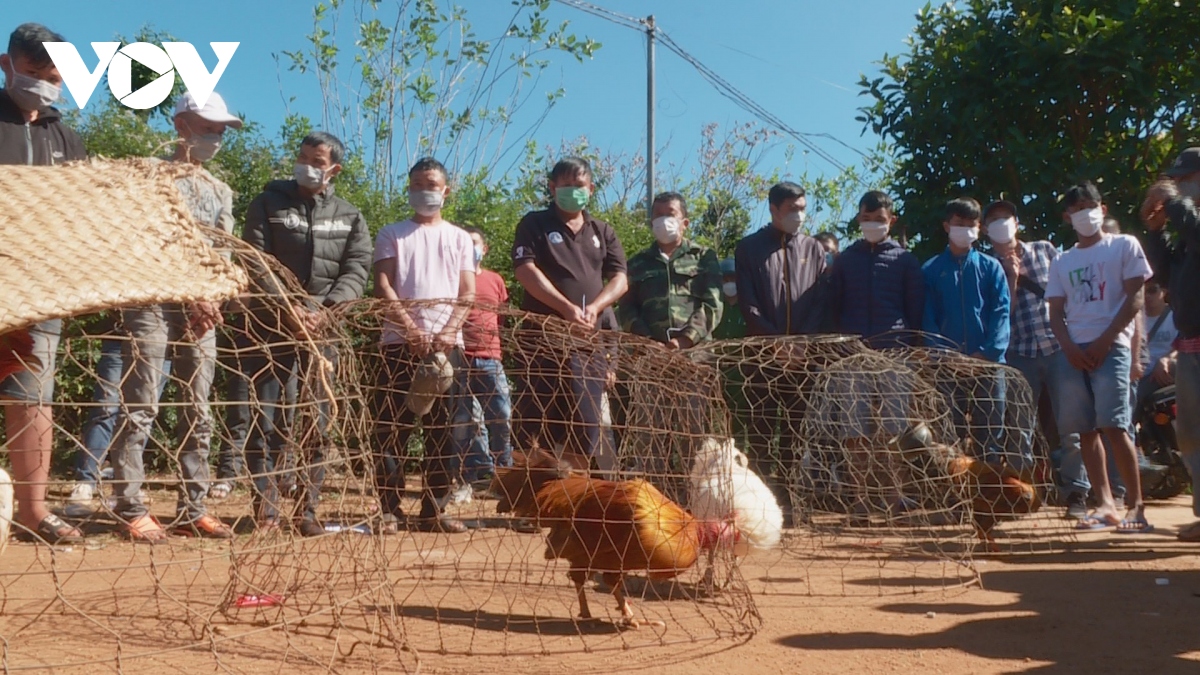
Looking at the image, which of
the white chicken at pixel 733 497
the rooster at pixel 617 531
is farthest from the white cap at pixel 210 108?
the white chicken at pixel 733 497

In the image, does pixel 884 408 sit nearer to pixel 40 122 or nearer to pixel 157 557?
pixel 157 557

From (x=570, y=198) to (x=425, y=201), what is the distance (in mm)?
831

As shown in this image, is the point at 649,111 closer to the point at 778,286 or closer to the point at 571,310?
the point at 778,286

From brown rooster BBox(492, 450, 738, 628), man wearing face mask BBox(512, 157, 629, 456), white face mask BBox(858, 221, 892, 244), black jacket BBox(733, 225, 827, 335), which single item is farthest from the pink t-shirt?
white face mask BBox(858, 221, 892, 244)

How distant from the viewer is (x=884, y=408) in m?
5.62

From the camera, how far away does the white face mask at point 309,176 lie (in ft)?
18.3

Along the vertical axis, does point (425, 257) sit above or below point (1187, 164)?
below

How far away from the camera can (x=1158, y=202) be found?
5262mm

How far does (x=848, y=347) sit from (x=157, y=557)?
3576mm

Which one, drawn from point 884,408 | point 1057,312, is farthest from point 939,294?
point 884,408

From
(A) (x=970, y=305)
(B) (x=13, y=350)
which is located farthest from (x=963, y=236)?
(B) (x=13, y=350)

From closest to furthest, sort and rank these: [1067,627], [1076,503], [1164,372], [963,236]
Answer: [1067,627] → [963,236] → [1076,503] → [1164,372]

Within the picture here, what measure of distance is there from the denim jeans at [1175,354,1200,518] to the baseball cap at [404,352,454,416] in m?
3.59

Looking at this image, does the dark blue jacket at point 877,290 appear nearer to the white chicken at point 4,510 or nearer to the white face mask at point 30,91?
the white face mask at point 30,91
